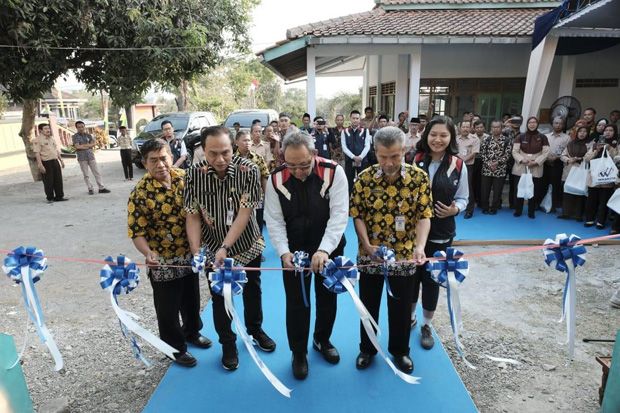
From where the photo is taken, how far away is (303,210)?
252 centimetres

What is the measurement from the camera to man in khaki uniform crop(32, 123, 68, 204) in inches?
322

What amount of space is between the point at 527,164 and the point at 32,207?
28.8ft

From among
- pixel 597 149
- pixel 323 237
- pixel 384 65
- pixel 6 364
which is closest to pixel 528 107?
pixel 597 149

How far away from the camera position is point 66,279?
4.72m

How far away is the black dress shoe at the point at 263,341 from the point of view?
3.05 m

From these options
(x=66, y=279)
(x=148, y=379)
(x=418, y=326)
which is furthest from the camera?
(x=66, y=279)

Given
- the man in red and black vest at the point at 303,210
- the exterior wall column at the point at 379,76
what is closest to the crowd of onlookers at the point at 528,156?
the man in red and black vest at the point at 303,210

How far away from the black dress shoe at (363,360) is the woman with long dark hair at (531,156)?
188 inches

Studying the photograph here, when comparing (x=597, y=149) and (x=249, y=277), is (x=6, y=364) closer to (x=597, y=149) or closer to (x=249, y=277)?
(x=249, y=277)

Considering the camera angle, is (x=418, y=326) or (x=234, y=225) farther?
(x=418, y=326)

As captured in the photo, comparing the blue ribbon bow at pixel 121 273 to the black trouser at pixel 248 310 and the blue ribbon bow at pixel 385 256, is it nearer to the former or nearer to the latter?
the black trouser at pixel 248 310

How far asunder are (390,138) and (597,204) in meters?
5.15

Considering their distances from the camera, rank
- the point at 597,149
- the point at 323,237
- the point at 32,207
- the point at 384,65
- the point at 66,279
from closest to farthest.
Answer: the point at 323,237
the point at 66,279
the point at 597,149
the point at 32,207
the point at 384,65

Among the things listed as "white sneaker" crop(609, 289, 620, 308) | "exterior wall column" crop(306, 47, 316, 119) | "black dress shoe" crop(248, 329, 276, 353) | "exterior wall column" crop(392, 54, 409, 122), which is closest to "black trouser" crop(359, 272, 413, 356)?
"black dress shoe" crop(248, 329, 276, 353)
